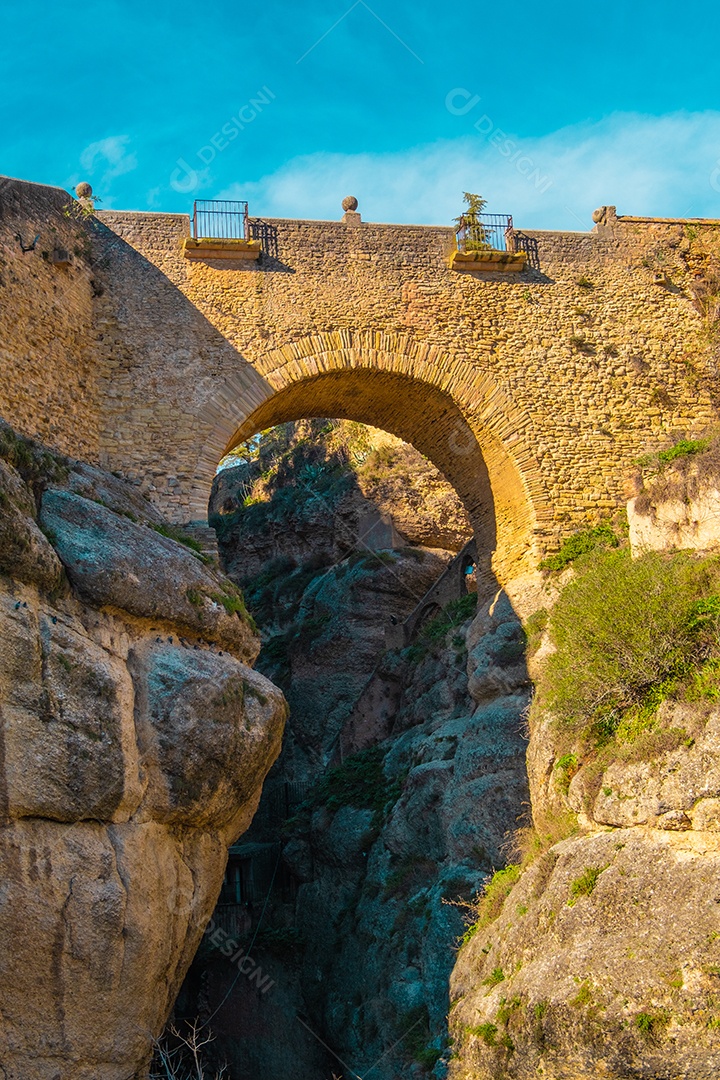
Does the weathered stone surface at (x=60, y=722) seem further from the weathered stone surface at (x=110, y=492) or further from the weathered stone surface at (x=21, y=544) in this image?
the weathered stone surface at (x=110, y=492)

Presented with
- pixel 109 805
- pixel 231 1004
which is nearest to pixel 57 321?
pixel 109 805

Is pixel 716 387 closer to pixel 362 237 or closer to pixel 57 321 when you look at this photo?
pixel 362 237

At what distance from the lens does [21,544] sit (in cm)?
1039

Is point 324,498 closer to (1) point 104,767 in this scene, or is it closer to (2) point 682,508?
(2) point 682,508

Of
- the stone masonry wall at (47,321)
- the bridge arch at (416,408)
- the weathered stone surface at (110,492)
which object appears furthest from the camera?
the bridge arch at (416,408)

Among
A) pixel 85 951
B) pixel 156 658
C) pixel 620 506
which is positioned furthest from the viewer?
pixel 620 506

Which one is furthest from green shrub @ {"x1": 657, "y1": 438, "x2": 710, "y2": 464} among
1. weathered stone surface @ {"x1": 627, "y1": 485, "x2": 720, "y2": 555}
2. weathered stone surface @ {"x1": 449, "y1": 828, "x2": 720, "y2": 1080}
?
weathered stone surface @ {"x1": 449, "y1": 828, "x2": 720, "y2": 1080}

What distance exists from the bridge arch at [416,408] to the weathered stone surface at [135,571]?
250cm

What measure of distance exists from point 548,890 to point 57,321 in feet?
31.7

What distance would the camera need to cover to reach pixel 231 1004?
1819 centimetres

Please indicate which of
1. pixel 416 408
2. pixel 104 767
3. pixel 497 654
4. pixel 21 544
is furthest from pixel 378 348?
pixel 104 767

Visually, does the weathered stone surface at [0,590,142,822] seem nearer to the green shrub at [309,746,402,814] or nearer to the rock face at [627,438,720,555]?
the rock face at [627,438,720,555]

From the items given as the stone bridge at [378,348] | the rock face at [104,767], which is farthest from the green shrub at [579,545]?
the rock face at [104,767]

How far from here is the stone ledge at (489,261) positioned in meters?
17.0
